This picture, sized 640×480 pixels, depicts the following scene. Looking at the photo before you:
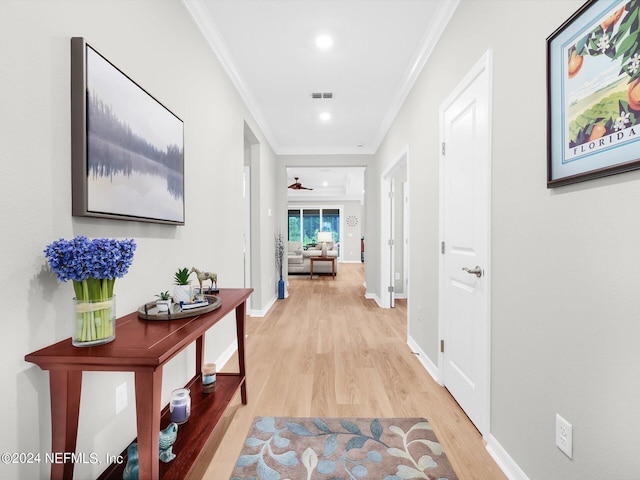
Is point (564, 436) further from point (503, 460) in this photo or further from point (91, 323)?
point (91, 323)

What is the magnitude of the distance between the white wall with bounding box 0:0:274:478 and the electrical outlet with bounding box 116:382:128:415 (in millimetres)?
26

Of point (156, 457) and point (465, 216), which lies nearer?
point (156, 457)

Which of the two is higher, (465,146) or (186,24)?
(186,24)

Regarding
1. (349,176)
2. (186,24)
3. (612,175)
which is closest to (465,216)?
(612,175)

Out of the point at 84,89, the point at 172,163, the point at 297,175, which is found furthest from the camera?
the point at 297,175

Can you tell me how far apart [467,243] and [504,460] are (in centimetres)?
112

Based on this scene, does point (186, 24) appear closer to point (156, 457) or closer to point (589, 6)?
point (589, 6)

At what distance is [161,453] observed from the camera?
1241 millimetres

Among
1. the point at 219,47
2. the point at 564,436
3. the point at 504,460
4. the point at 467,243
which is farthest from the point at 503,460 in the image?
the point at 219,47

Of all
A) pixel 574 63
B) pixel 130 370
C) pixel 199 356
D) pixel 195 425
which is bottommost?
pixel 195 425

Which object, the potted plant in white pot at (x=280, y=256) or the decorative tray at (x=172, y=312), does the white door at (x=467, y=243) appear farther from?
the potted plant in white pot at (x=280, y=256)

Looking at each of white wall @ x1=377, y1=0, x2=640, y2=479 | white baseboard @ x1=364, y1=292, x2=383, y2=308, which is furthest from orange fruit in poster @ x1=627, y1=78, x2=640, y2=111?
white baseboard @ x1=364, y1=292, x2=383, y2=308

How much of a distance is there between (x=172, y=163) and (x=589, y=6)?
186 centimetres

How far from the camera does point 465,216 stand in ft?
6.45
